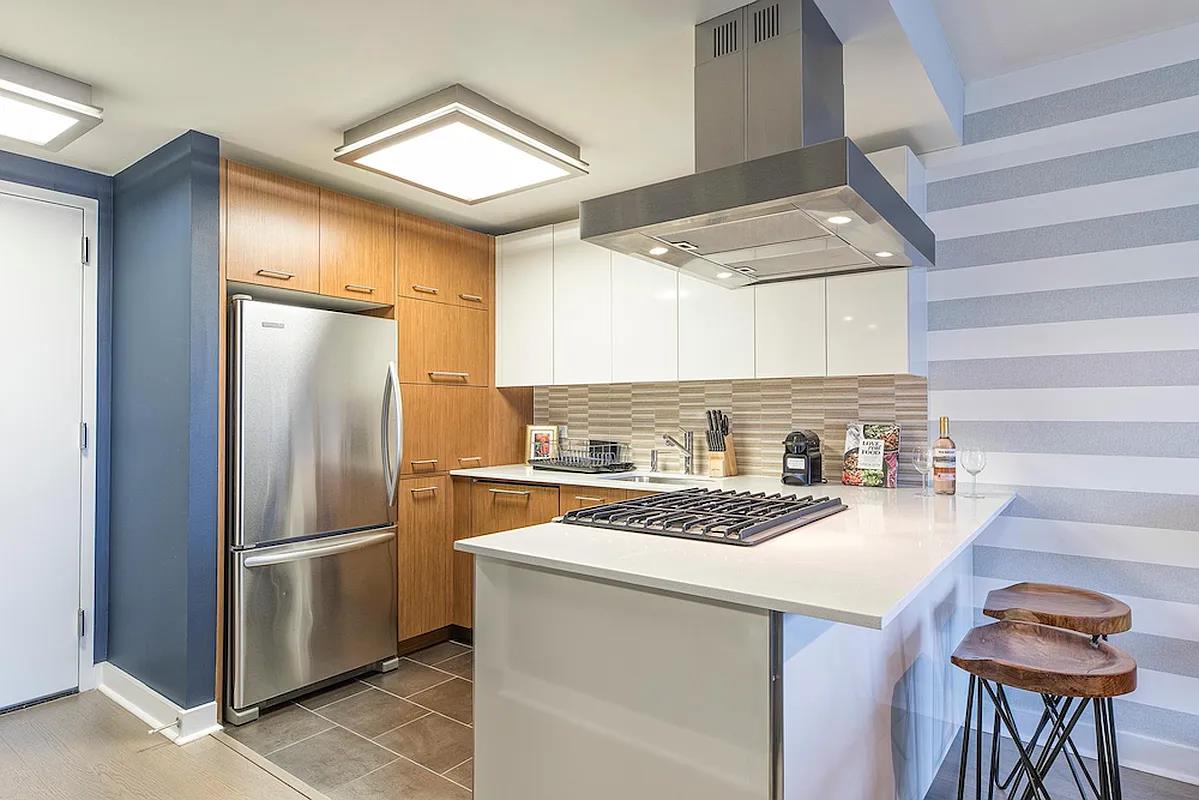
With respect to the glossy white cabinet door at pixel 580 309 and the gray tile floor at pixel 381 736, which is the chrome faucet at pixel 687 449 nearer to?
the glossy white cabinet door at pixel 580 309

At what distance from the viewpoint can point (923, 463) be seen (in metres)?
2.80

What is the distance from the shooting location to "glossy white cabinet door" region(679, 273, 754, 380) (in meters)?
3.20

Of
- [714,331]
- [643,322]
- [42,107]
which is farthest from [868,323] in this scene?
[42,107]

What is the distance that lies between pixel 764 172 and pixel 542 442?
2709 millimetres

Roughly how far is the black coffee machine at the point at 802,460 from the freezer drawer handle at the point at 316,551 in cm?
189

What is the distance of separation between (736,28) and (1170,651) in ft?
8.22

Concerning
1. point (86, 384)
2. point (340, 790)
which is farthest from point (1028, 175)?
point (86, 384)

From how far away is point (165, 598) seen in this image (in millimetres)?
2812

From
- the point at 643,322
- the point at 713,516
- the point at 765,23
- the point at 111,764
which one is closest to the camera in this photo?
the point at 765,23

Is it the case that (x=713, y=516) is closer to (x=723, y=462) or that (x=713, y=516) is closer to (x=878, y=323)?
(x=878, y=323)

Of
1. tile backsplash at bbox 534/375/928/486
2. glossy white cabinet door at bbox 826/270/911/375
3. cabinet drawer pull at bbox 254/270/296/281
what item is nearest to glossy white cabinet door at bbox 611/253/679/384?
tile backsplash at bbox 534/375/928/486

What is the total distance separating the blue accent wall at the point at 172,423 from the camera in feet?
8.92

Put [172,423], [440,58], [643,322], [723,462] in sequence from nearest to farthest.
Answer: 1. [440,58]
2. [172,423]
3. [723,462]
4. [643,322]

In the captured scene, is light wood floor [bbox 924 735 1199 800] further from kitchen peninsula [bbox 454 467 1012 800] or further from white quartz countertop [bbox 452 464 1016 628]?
white quartz countertop [bbox 452 464 1016 628]
